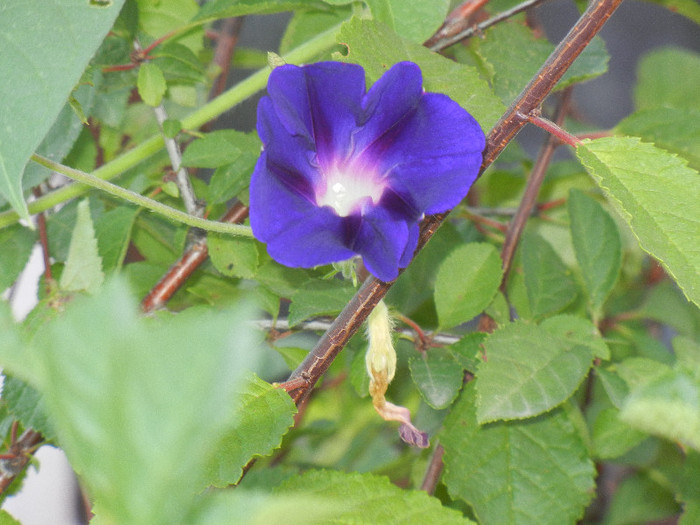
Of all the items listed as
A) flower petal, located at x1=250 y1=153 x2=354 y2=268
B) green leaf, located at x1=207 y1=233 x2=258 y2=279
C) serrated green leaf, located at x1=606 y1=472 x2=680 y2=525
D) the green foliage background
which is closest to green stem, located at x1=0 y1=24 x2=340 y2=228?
the green foliage background

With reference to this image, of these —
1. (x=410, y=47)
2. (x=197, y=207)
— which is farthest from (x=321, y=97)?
(x=197, y=207)

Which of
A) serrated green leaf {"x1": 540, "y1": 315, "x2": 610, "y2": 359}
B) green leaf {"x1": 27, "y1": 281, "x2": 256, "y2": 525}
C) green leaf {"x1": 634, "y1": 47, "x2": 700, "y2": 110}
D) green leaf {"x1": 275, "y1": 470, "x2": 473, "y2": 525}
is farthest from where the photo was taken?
green leaf {"x1": 634, "y1": 47, "x2": 700, "y2": 110}

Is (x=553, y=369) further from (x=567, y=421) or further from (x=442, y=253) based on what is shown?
(x=442, y=253)

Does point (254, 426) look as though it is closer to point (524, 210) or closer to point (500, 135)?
point (500, 135)

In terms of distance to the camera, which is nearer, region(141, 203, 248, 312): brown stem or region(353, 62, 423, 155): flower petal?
region(353, 62, 423, 155): flower petal

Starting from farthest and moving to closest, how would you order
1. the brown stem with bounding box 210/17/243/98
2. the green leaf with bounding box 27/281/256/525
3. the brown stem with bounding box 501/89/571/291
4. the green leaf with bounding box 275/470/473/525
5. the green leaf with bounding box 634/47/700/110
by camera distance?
the green leaf with bounding box 634/47/700/110 < the brown stem with bounding box 210/17/243/98 < the brown stem with bounding box 501/89/571/291 < the green leaf with bounding box 275/470/473/525 < the green leaf with bounding box 27/281/256/525

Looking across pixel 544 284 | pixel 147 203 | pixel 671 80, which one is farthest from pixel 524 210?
pixel 671 80

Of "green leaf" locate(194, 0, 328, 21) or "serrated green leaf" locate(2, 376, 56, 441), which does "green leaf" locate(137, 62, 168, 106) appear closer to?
"green leaf" locate(194, 0, 328, 21)
